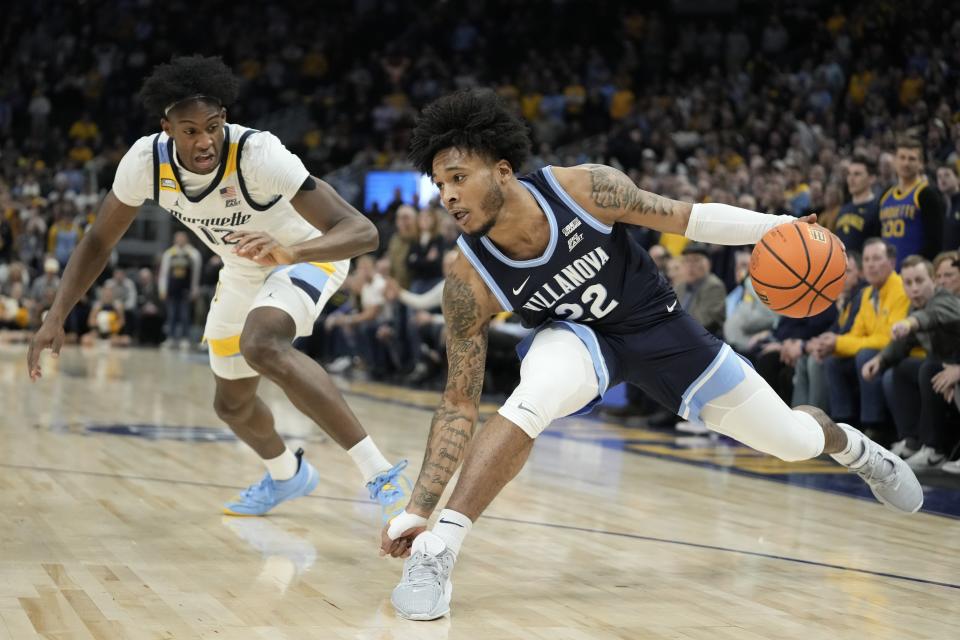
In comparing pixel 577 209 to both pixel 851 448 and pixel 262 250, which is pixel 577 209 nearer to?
pixel 262 250

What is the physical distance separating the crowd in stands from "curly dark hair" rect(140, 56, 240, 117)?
4471mm

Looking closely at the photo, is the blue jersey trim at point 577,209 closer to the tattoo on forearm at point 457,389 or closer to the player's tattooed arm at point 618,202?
the player's tattooed arm at point 618,202

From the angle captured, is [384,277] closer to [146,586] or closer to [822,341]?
[822,341]

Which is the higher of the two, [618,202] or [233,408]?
[618,202]

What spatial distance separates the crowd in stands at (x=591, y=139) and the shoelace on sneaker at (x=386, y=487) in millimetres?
3714

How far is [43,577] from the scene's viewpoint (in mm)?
3943

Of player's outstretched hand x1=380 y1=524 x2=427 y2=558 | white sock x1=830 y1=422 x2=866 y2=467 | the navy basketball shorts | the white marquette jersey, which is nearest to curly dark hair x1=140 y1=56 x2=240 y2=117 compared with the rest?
the white marquette jersey

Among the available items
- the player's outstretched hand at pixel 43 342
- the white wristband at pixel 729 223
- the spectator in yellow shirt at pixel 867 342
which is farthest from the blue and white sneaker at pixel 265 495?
the spectator in yellow shirt at pixel 867 342

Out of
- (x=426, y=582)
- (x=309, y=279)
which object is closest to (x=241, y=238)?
(x=309, y=279)

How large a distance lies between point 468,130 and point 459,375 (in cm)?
79

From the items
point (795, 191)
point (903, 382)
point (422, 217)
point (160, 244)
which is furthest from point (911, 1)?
point (160, 244)

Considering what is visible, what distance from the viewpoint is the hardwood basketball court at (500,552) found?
357 centimetres

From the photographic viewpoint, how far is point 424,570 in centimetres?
364

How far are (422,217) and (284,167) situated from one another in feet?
26.6
